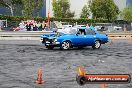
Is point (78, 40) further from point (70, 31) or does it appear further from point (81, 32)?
point (70, 31)

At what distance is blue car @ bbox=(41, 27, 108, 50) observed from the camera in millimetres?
26702

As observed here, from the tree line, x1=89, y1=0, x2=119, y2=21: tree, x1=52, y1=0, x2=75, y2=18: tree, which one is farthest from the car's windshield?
x1=52, y1=0, x2=75, y2=18: tree

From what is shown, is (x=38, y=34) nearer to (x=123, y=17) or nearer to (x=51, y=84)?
(x=51, y=84)

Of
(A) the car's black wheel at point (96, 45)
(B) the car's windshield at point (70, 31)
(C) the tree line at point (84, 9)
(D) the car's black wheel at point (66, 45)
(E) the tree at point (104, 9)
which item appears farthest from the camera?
(E) the tree at point (104, 9)

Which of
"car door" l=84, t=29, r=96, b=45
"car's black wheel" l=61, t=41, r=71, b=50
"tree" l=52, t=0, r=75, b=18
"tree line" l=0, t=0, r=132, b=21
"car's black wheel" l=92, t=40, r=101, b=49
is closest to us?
"car's black wheel" l=61, t=41, r=71, b=50

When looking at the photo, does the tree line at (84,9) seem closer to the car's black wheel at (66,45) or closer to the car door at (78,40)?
the car door at (78,40)

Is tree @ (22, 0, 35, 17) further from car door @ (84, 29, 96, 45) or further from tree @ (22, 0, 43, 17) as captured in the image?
car door @ (84, 29, 96, 45)

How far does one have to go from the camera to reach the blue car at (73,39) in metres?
26.7

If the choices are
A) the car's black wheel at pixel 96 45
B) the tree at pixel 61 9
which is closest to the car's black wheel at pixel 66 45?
the car's black wheel at pixel 96 45

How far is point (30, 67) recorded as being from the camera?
17.1 metres

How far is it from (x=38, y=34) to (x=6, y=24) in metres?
25.1

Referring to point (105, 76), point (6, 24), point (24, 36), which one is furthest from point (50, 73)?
point (6, 24)

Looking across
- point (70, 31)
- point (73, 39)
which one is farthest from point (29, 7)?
point (73, 39)

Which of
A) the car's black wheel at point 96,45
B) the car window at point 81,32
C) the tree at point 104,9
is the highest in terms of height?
the tree at point 104,9
